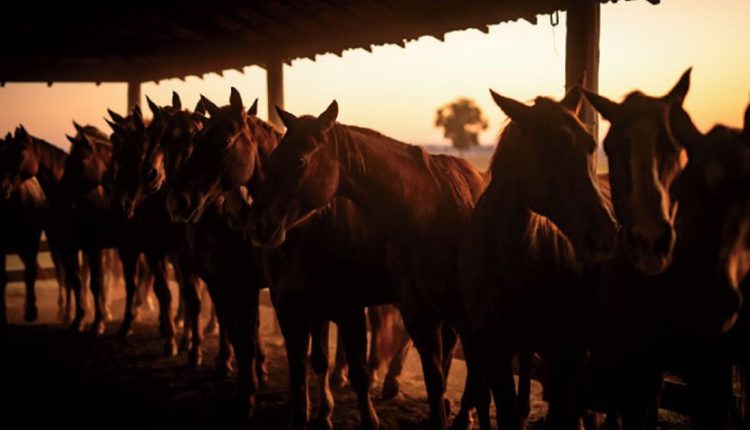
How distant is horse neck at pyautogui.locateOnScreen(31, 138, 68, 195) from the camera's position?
27.3ft

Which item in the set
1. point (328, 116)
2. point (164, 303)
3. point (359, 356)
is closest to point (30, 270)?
point (164, 303)

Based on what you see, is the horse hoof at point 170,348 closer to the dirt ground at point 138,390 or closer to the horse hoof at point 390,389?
the dirt ground at point 138,390

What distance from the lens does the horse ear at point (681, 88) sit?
2.69 meters

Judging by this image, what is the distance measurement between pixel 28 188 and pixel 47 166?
52cm

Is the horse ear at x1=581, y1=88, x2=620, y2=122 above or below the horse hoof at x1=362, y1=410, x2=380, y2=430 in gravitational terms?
above

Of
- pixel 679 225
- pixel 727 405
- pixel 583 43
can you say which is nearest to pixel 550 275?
pixel 679 225

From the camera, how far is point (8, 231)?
827 cm

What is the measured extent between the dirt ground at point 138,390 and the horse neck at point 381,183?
1.97 metres

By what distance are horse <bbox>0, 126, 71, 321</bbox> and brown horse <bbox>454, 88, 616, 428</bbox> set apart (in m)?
7.01

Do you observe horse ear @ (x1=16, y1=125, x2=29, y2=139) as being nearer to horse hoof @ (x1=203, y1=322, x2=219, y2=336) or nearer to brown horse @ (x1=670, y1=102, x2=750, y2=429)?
horse hoof @ (x1=203, y1=322, x2=219, y2=336)

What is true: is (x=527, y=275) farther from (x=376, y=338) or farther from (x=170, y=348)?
(x=170, y=348)

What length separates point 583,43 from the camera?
452cm

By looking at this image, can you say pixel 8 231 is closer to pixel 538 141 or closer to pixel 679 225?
pixel 538 141

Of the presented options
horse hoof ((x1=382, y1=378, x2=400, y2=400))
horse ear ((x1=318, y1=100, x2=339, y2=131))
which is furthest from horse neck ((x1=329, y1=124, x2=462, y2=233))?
horse hoof ((x1=382, y1=378, x2=400, y2=400))
